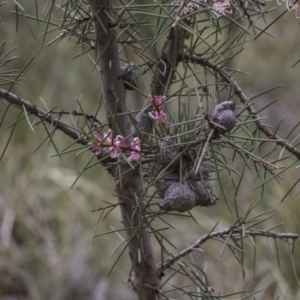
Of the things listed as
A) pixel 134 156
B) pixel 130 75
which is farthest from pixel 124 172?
pixel 130 75

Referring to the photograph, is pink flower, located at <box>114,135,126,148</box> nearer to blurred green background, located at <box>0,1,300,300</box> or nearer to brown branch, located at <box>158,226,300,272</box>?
brown branch, located at <box>158,226,300,272</box>

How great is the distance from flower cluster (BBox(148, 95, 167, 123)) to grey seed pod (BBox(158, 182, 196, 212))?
6 centimetres

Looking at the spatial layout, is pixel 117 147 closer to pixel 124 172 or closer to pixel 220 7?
pixel 124 172

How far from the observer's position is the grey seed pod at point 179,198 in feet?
1.74

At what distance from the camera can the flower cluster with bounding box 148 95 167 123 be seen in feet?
1.80

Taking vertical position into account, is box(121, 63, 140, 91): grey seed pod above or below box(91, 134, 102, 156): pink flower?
above

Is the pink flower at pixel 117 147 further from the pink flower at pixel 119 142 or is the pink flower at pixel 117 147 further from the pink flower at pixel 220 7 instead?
the pink flower at pixel 220 7

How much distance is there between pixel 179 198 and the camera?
530 mm

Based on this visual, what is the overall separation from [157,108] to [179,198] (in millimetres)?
88

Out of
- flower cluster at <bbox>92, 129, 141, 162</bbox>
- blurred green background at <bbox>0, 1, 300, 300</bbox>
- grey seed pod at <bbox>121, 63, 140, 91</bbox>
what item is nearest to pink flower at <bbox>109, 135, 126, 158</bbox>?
flower cluster at <bbox>92, 129, 141, 162</bbox>

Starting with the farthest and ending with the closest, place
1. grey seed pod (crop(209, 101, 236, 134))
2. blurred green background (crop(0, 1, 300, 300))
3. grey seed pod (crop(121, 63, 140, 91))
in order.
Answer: blurred green background (crop(0, 1, 300, 300)) < grey seed pod (crop(121, 63, 140, 91)) < grey seed pod (crop(209, 101, 236, 134))

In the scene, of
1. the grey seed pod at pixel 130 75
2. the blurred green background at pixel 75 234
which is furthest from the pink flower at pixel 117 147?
the blurred green background at pixel 75 234

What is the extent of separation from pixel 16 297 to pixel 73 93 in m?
1.38

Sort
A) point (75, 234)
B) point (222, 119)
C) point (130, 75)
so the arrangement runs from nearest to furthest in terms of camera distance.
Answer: point (222, 119) < point (130, 75) < point (75, 234)
